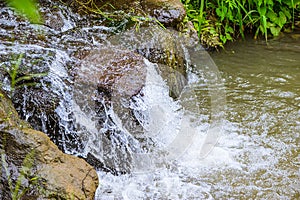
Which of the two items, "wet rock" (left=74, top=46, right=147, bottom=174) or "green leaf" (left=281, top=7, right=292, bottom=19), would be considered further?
"green leaf" (left=281, top=7, right=292, bottom=19)

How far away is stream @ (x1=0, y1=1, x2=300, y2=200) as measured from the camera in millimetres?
2680

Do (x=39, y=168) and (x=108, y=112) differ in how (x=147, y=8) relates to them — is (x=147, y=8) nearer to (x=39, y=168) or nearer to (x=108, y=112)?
(x=108, y=112)

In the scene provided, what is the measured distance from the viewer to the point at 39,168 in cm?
208

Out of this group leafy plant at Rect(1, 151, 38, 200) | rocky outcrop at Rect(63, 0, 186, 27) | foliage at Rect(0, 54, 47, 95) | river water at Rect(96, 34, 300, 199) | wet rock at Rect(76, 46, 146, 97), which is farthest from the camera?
rocky outcrop at Rect(63, 0, 186, 27)

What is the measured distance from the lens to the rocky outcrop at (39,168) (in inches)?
79.6

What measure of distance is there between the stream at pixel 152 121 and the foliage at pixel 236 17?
2.78ft

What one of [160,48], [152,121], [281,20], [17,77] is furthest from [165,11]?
[281,20]

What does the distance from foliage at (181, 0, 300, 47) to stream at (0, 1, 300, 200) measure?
0.85 meters

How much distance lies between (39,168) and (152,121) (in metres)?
1.28

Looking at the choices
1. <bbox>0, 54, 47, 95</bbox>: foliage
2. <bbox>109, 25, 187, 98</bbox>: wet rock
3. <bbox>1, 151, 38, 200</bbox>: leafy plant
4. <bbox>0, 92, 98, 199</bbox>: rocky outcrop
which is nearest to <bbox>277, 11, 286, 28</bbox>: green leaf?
<bbox>109, 25, 187, 98</bbox>: wet rock

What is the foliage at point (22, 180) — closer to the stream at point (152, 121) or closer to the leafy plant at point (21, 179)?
the leafy plant at point (21, 179)

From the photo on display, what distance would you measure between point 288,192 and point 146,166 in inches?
38.6

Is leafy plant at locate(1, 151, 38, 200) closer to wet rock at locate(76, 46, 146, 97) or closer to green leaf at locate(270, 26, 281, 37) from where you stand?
wet rock at locate(76, 46, 146, 97)

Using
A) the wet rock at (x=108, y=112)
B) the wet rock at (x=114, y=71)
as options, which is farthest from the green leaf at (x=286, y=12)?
the wet rock at (x=108, y=112)
